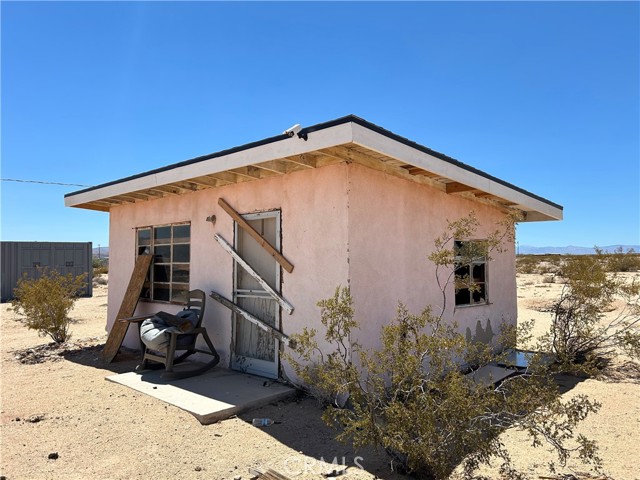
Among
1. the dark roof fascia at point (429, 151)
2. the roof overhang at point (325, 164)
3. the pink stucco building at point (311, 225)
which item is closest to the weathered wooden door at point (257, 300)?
the pink stucco building at point (311, 225)

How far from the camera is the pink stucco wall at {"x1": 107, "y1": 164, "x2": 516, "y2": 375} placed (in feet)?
16.8

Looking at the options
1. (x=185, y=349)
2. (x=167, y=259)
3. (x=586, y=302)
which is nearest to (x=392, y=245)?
(x=185, y=349)

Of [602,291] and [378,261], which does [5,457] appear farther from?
[602,291]

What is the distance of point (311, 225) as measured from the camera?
17.8ft

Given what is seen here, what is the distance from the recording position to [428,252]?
6.32 m

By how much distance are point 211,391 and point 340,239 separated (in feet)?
7.99

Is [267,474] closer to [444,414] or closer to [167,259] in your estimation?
[444,414]

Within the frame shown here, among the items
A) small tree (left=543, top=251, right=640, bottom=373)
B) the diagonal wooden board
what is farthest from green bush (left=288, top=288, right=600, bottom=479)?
the diagonal wooden board

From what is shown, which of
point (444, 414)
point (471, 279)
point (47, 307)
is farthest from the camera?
point (47, 307)

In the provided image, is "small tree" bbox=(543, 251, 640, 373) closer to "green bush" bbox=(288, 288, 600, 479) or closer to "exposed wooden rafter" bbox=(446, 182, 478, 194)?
"exposed wooden rafter" bbox=(446, 182, 478, 194)

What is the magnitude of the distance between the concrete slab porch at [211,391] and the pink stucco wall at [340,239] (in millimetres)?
700

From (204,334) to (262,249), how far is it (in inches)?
57.8

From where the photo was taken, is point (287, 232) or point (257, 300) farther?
point (257, 300)

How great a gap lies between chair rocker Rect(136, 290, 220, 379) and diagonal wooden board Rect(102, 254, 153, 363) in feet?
3.62
